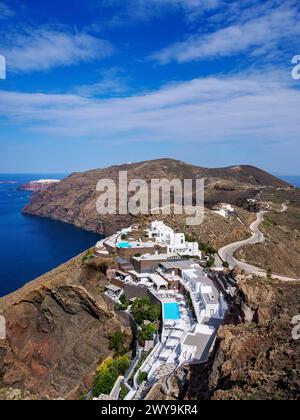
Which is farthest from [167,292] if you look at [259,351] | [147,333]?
[259,351]

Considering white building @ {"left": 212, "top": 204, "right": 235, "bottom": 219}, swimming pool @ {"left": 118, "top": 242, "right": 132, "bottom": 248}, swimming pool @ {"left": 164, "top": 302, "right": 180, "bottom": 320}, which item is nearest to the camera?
swimming pool @ {"left": 164, "top": 302, "right": 180, "bottom": 320}

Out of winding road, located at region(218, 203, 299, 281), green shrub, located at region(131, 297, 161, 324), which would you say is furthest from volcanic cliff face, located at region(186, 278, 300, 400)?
winding road, located at region(218, 203, 299, 281)

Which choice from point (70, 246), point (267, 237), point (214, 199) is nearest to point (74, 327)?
point (267, 237)

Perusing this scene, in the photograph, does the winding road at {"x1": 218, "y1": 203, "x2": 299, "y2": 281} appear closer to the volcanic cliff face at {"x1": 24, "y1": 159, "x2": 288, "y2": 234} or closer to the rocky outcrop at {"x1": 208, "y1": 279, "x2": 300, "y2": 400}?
the rocky outcrop at {"x1": 208, "y1": 279, "x2": 300, "y2": 400}

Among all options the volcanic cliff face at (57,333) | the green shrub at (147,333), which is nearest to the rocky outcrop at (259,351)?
the green shrub at (147,333)

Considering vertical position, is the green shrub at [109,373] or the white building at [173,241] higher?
the white building at [173,241]

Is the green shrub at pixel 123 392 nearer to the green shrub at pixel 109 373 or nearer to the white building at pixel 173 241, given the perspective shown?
the green shrub at pixel 109 373
